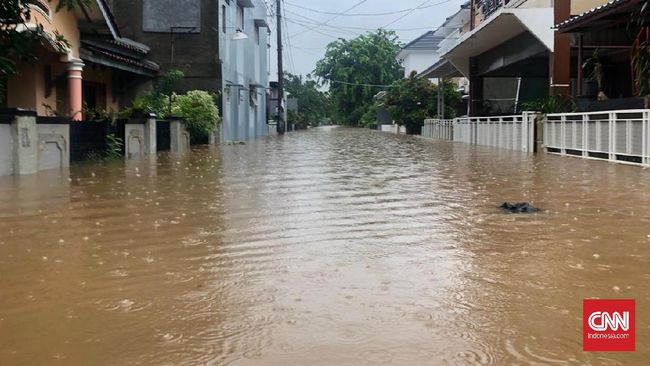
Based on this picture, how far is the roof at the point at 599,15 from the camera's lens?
1588cm

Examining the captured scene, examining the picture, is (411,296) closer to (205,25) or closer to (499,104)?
(205,25)

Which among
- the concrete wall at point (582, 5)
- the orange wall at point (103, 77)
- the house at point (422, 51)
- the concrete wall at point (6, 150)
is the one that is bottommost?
the concrete wall at point (6, 150)

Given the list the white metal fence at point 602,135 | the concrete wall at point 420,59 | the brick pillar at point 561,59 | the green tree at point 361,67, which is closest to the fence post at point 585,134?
the white metal fence at point 602,135

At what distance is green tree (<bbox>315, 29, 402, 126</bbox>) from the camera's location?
8362 centimetres

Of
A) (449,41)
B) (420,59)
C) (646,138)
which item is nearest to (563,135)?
(646,138)

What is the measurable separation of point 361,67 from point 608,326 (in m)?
81.1

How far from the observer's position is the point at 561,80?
21688mm

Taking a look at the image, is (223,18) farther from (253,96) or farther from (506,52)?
(506,52)

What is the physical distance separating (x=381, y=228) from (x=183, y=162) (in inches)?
424

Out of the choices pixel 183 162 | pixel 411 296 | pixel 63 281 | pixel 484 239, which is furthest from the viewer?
pixel 183 162

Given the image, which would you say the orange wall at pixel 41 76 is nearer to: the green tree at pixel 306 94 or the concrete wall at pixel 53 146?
the concrete wall at pixel 53 146

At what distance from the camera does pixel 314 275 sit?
5.20 m

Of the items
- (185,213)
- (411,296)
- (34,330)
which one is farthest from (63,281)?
(185,213)

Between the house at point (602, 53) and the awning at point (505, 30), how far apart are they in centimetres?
76
